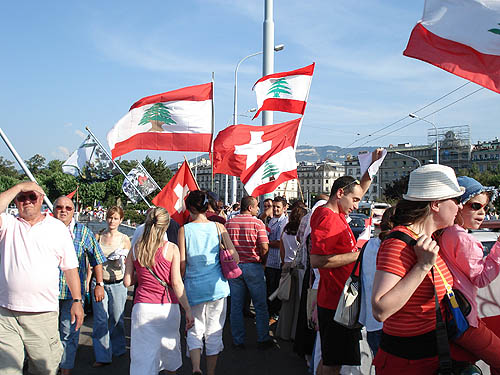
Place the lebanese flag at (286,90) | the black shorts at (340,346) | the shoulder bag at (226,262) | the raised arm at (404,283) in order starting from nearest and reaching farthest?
the raised arm at (404,283)
the black shorts at (340,346)
the shoulder bag at (226,262)
the lebanese flag at (286,90)

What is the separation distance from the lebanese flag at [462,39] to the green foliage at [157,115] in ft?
13.9

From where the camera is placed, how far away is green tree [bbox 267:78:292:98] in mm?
8792

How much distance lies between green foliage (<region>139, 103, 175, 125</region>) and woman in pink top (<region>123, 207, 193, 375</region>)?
3545 millimetres

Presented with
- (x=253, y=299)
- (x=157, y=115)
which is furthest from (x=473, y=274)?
(x=157, y=115)

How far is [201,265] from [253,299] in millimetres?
1730

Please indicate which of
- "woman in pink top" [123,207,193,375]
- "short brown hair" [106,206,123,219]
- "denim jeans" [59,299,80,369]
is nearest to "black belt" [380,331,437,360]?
"woman in pink top" [123,207,193,375]

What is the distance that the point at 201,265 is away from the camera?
195 inches

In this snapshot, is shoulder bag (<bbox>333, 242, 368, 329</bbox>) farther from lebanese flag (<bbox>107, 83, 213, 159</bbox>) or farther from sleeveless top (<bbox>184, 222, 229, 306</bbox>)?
lebanese flag (<bbox>107, 83, 213, 159</bbox>)

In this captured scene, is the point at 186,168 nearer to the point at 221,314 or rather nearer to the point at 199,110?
the point at 199,110

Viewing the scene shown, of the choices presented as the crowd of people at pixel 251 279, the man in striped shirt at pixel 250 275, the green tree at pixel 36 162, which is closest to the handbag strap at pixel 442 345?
the crowd of people at pixel 251 279

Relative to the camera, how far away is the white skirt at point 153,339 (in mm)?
4324

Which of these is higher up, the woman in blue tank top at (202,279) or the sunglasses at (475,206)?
the sunglasses at (475,206)

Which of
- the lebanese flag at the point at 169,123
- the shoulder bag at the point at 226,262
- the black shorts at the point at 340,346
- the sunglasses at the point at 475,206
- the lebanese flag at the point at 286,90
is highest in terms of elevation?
the lebanese flag at the point at 286,90

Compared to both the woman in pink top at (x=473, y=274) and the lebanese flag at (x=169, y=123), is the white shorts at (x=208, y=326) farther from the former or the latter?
the lebanese flag at (x=169, y=123)
